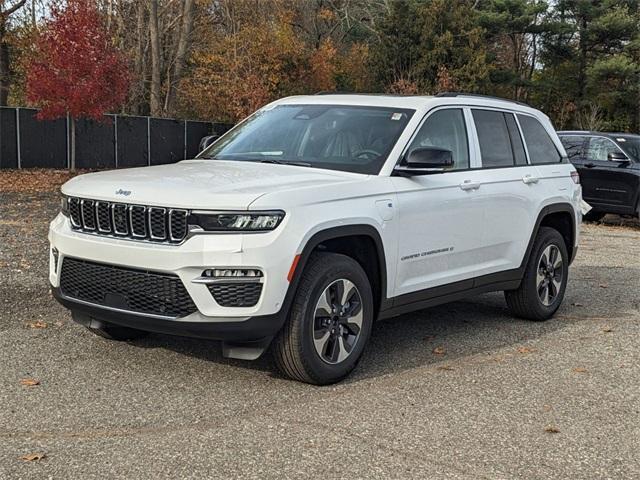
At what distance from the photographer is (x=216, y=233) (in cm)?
458

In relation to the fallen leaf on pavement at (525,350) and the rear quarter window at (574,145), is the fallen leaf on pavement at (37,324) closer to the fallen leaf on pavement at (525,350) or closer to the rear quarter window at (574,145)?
the fallen leaf on pavement at (525,350)

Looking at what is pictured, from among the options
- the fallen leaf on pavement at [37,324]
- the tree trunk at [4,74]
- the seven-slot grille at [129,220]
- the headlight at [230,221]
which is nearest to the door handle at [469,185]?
the headlight at [230,221]

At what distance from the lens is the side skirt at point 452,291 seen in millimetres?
5719

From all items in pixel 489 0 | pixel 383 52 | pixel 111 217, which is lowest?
pixel 111 217

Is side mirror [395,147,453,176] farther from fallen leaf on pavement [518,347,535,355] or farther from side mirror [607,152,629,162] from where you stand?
side mirror [607,152,629,162]

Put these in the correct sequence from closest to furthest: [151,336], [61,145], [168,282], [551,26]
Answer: [168,282] → [151,336] → [61,145] → [551,26]

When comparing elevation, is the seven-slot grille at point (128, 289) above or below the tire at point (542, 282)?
above

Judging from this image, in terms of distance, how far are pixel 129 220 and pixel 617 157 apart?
13487 mm

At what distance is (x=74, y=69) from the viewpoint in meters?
23.5

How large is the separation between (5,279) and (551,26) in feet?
131

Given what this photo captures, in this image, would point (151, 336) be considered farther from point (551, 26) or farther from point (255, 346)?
point (551, 26)

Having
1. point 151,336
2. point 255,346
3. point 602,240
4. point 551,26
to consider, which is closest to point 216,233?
point 255,346

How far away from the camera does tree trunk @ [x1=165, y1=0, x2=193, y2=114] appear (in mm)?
33719

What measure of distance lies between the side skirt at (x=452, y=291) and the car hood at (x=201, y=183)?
102 cm
